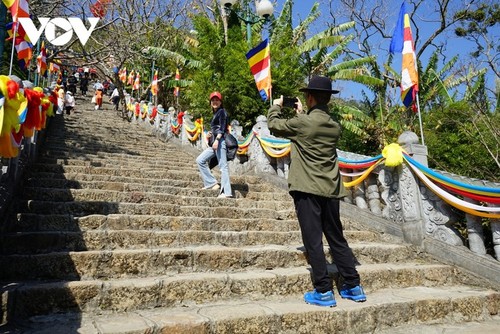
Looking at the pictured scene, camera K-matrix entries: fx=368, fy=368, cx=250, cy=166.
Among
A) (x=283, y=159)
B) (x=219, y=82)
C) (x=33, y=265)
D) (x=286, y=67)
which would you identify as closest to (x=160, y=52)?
(x=219, y=82)

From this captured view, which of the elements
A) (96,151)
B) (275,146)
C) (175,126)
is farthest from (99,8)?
(275,146)

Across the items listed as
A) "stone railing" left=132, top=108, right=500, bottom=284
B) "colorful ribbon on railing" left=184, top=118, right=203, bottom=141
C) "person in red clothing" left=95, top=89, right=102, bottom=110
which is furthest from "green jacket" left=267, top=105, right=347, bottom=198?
"person in red clothing" left=95, top=89, right=102, bottom=110

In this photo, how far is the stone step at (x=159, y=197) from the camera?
471 centimetres

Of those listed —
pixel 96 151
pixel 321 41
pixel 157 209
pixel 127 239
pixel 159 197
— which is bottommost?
pixel 127 239

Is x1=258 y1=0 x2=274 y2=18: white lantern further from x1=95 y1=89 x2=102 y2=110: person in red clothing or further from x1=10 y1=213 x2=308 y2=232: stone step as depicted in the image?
x1=95 y1=89 x2=102 y2=110: person in red clothing

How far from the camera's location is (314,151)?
3268 millimetres

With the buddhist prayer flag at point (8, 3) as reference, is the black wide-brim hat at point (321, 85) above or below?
below

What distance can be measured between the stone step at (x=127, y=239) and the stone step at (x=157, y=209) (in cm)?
69

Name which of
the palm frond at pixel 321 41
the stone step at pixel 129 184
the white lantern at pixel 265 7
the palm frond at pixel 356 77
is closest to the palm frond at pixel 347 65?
the palm frond at pixel 356 77

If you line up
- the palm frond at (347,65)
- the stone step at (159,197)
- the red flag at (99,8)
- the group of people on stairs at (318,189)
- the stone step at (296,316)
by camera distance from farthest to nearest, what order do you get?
the palm frond at (347,65), the red flag at (99,8), the stone step at (159,197), the group of people on stairs at (318,189), the stone step at (296,316)

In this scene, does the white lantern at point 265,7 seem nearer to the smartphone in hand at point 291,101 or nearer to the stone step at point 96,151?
the stone step at point 96,151

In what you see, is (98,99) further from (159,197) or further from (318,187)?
(318,187)

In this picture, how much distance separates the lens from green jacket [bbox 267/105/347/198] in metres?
3.19

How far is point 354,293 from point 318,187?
1007 millimetres
